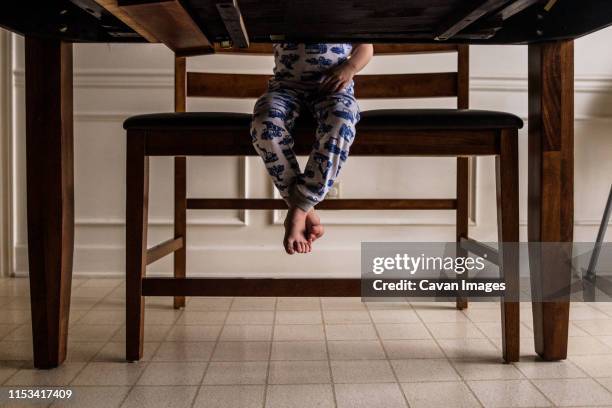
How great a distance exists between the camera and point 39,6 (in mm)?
997

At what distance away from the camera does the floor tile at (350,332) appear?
133 cm

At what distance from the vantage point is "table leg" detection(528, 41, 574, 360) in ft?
3.69

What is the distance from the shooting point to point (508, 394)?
973mm

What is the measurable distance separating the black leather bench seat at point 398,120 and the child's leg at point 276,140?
0.04m

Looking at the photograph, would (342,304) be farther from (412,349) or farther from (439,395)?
(439,395)

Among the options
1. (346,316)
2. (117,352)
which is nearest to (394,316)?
(346,316)

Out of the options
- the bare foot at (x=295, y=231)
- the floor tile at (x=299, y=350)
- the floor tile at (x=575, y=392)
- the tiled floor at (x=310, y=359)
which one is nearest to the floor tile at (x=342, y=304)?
the tiled floor at (x=310, y=359)

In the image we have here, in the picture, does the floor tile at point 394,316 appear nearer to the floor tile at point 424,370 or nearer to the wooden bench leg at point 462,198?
the wooden bench leg at point 462,198

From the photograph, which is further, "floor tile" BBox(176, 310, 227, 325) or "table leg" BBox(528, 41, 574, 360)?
"floor tile" BBox(176, 310, 227, 325)

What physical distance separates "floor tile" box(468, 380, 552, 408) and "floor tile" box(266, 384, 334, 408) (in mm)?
258

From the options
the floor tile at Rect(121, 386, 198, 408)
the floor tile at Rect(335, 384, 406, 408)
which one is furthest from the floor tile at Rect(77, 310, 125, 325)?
the floor tile at Rect(335, 384, 406, 408)

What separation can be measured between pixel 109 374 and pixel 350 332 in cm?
57

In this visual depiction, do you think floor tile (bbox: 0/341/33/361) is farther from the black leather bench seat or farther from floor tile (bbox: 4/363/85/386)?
the black leather bench seat

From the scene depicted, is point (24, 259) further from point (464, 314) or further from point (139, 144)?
point (464, 314)
